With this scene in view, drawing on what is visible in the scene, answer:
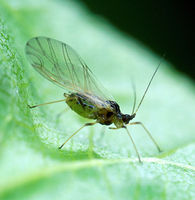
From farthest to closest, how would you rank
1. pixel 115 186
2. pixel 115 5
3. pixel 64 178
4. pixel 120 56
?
1. pixel 115 5
2. pixel 120 56
3. pixel 115 186
4. pixel 64 178

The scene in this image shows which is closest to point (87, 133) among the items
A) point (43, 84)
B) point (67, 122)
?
point (67, 122)

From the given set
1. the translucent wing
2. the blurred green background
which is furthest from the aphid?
the blurred green background

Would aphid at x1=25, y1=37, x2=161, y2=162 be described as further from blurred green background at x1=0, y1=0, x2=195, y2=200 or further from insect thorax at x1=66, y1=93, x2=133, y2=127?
blurred green background at x1=0, y1=0, x2=195, y2=200

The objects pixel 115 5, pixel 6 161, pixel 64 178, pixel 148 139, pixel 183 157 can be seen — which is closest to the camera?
pixel 6 161

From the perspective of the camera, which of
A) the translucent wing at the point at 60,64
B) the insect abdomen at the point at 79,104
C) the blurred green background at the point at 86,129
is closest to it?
the blurred green background at the point at 86,129

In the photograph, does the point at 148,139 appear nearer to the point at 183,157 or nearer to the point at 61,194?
the point at 183,157

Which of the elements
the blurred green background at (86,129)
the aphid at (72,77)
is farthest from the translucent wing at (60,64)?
the blurred green background at (86,129)

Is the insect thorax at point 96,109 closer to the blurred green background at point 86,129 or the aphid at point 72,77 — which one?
the aphid at point 72,77
